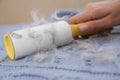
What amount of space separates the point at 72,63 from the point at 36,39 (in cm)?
11

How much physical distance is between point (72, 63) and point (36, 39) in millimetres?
111

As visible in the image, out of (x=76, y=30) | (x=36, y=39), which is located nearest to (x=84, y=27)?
(x=76, y=30)

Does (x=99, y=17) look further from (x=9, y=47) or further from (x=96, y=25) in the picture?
(x=9, y=47)

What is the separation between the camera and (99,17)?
2.08 feet

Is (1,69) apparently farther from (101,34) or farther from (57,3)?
(57,3)

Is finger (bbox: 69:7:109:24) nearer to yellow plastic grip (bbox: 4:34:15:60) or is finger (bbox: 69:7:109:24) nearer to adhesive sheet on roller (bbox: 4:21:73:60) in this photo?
adhesive sheet on roller (bbox: 4:21:73:60)

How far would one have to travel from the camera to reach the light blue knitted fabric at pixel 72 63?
1.46 feet

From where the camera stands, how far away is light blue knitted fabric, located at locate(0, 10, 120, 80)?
17.6 inches

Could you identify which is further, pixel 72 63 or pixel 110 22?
pixel 110 22

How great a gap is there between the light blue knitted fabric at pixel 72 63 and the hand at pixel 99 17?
38mm

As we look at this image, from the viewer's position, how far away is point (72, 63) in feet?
1.62

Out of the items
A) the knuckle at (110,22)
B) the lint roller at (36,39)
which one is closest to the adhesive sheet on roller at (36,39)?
the lint roller at (36,39)

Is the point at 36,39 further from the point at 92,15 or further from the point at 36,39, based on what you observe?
the point at 92,15

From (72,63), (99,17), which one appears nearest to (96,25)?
(99,17)
